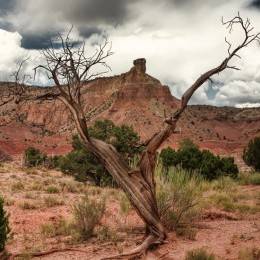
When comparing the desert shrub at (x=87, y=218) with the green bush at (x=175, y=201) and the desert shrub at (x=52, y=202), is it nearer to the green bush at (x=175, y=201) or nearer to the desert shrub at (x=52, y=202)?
the green bush at (x=175, y=201)

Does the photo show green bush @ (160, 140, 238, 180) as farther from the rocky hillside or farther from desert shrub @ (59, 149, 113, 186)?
the rocky hillside

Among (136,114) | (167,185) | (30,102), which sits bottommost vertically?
(167,185)

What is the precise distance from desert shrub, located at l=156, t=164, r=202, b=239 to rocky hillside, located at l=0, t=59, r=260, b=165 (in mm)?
65821

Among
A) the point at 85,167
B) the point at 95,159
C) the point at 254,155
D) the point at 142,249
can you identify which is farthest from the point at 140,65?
the point at 142,249

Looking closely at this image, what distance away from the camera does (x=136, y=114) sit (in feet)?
319

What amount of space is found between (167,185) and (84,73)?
3.34 meters

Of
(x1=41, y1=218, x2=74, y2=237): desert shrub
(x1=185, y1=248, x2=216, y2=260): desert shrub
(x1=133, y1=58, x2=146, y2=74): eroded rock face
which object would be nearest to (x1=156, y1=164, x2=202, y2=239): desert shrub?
(x1=185, y1=248, x2=216, y2=260): desert shrub

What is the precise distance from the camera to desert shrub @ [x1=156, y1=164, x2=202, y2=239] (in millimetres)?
11000

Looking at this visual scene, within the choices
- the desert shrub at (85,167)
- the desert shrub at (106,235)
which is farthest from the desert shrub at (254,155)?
the desert shrub at (106,235)

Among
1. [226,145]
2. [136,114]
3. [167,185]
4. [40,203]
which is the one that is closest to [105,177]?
[40,203]

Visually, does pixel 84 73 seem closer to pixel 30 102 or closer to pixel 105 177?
pixel 30 102

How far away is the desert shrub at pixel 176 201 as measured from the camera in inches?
433

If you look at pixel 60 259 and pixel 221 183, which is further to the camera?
pixel 221 183

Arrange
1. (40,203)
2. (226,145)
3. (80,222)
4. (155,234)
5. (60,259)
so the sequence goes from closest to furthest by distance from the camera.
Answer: (60,259)
(155,234)
(80,222)
(40,203)
(226,145)
